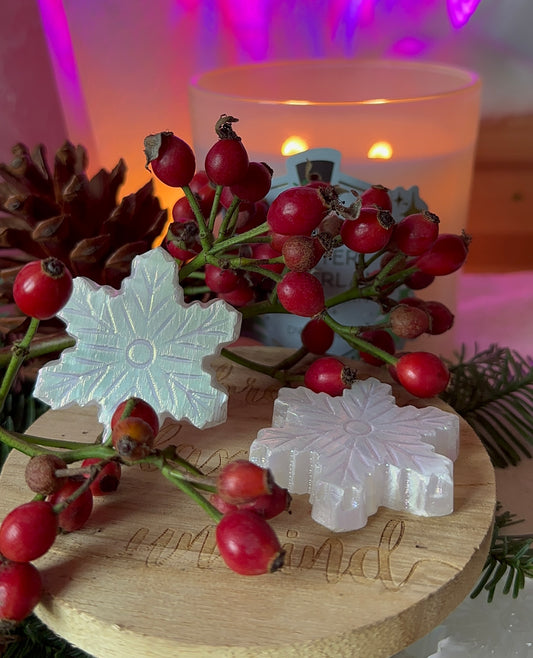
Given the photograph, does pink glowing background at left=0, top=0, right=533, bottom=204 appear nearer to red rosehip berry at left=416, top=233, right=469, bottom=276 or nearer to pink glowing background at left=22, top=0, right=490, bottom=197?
pink glowing background at left=22, top=0, right=490, bottom=197

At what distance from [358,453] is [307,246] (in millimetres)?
99

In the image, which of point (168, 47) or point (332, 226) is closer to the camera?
point (332, 226)

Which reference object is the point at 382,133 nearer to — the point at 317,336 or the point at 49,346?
the point at 317,336

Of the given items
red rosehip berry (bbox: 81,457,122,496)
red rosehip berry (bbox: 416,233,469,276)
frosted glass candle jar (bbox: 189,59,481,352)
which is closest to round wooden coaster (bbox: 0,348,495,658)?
red rosehip berry (bbox: 81,457,122,496)

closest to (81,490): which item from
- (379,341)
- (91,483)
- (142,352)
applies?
(91,483)

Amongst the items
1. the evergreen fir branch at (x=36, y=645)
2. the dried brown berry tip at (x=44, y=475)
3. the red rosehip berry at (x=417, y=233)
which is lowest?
the evergreen fir branch at (x=36, y=645)

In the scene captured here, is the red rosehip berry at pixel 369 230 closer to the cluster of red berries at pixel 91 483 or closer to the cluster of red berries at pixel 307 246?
the cluster of red berries at pixel 307 246

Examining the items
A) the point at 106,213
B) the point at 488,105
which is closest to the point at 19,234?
the point at 106,213

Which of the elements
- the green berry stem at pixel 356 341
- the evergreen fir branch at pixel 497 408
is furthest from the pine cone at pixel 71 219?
the evergreen fir branch at pixel 497 408

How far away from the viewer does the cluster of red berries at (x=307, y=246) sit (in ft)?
1.06

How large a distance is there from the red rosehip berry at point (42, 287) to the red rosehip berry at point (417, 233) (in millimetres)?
163

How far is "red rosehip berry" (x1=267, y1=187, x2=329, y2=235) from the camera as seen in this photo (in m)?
0.32

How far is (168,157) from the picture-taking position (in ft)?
1.11

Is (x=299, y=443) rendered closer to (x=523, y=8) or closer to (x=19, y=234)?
(x=19, y=234)
